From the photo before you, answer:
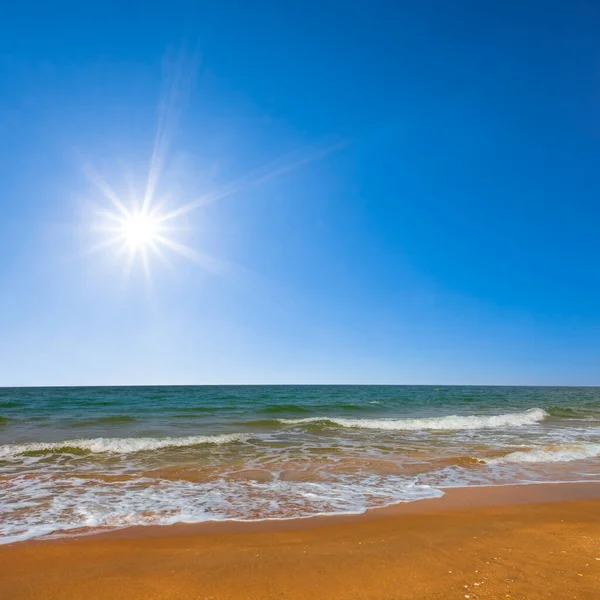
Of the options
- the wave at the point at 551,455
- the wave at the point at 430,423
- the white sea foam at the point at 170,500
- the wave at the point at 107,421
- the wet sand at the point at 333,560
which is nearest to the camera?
the wet sand at the point at 333,560

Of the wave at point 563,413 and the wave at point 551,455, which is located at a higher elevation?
the wave at point 551,455

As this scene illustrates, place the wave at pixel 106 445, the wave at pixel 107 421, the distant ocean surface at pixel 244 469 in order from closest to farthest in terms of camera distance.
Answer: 1. the distant ocean surface at pixel 244 469
2. the wave at pixel 106 445
3. the wave at pixel 107 421

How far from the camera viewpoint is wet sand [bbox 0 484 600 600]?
3.54 metres

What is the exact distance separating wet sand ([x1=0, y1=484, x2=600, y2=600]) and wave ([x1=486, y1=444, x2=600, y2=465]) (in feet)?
15.7

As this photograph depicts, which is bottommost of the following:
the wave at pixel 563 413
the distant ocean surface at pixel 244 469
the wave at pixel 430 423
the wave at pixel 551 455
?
the wave at pixel 563 413

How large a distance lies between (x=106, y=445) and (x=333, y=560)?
1117cm

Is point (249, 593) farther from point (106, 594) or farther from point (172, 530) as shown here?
point (172, 530)

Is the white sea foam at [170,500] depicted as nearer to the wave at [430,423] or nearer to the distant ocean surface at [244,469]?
the distant ocean surface at [244,469]

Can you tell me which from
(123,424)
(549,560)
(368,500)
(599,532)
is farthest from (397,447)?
(123,424)

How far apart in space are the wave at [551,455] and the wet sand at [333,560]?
4796 mm

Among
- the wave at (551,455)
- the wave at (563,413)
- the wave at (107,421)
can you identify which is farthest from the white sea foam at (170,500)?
the wave at (563,413)

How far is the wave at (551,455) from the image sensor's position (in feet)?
34.0

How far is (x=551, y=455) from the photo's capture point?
1106 cm

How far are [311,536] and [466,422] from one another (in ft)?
62.3
